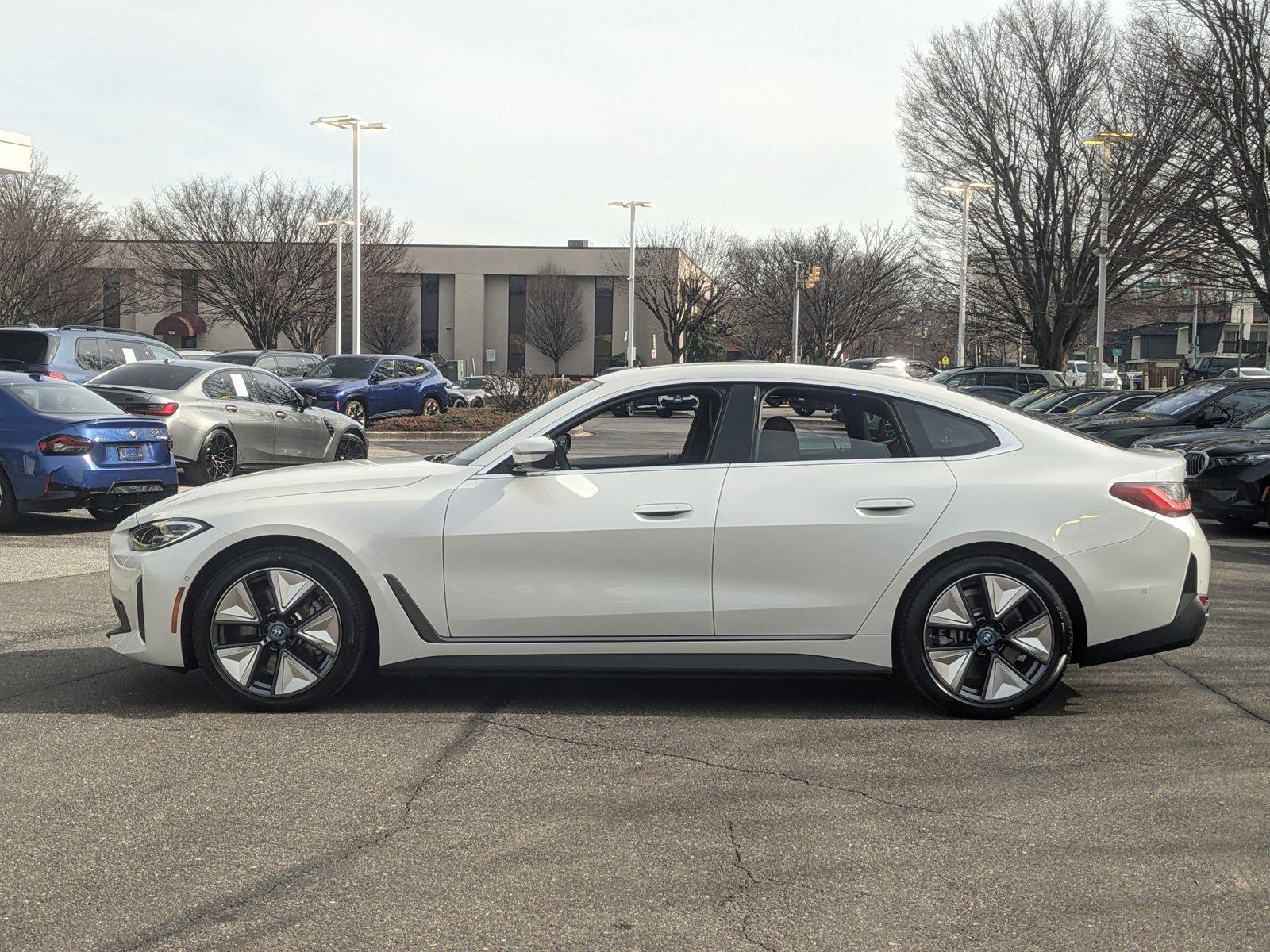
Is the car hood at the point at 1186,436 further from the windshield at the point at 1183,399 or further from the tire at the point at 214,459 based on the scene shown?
the tire at the point at 214,459

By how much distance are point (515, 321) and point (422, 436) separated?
53.8m

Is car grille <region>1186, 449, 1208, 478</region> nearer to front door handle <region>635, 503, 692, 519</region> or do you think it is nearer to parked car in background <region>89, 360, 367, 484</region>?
front door handle <region>635, 503, 692, 519</region>

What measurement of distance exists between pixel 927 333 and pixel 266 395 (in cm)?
7488

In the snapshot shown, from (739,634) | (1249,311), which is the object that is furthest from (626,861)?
(1249,311)

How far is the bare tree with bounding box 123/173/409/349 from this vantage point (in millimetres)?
52625

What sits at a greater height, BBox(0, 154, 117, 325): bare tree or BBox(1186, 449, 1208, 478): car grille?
BBox(0, 154, 117, 325): bare tree

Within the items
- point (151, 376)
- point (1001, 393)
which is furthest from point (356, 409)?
point (1001, 393)

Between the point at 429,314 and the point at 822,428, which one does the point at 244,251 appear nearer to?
the point at 429,314

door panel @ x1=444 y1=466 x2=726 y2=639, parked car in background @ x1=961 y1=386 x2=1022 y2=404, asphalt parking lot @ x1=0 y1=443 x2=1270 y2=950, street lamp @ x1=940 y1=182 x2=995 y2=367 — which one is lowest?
asphalt parking lot @ x1=0 y1=443 x2=1270 y2=950

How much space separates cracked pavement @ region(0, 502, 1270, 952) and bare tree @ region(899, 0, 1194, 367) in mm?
32302

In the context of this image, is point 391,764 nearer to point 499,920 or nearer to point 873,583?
point 499,920

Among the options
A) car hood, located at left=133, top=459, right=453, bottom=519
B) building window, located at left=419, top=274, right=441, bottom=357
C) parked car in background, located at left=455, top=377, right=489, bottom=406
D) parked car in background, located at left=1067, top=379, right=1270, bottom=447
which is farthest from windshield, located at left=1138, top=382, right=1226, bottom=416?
building window, located at left=419, top=274, right=441, bottom=357

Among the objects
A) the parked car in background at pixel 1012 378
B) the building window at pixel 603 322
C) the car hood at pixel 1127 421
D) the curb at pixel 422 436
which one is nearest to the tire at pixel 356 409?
the curb at pixel 422 436

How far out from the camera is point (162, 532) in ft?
18.8
